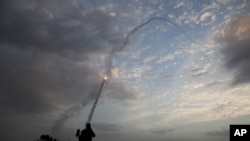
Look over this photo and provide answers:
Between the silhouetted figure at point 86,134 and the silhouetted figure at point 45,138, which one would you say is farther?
the silhouetted figure at point 45,138

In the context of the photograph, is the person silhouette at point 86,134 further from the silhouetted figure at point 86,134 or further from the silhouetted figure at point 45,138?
the silhouetted figure at point 45,138

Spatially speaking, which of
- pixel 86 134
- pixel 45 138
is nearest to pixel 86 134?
pixel 86 134

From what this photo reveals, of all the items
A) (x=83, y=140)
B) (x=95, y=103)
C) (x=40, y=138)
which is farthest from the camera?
(x=95, y=103)

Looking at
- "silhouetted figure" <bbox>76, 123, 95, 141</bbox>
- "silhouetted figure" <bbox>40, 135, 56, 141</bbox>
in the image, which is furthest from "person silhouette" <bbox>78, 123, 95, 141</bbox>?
"silhouetted figure" <bbox>40, 135, 56, 141</bbox>

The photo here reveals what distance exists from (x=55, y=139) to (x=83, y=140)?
15.8 metres

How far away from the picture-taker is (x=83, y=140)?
3897 centimetres

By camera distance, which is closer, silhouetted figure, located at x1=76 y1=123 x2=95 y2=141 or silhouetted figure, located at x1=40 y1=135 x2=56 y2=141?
silhouetted figure, located at x1=76 y1=123 x2=95 y2=141

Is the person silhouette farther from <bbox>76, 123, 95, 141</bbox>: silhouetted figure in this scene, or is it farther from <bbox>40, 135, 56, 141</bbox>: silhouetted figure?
<bbox>40, 135, 56, 141</bbox>: silhouetted figure

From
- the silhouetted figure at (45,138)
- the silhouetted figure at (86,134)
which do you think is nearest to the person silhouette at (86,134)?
the silhouetted figure at (86,134)

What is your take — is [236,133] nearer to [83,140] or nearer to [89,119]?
[83,140]

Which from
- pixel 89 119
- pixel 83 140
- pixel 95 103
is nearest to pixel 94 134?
pixel 83 140

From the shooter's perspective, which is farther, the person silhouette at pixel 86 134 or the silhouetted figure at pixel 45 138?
the silhouetted figure at pixel 45 138

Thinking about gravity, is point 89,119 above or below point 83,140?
above

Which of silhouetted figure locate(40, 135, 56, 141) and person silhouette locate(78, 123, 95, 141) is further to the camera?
silhouetted figure locate(40, 135, 56, 141)
